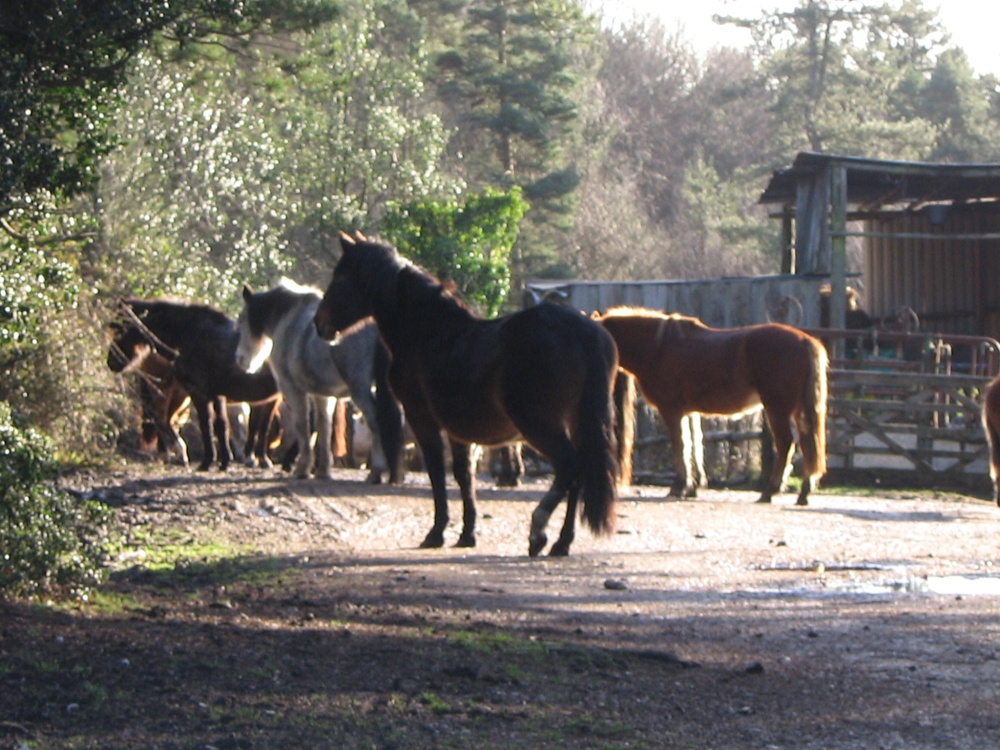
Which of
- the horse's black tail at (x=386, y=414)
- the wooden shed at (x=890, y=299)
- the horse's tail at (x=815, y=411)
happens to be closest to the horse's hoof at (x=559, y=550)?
the horse's black tail at (x=386, y=414)

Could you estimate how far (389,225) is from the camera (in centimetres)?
3112

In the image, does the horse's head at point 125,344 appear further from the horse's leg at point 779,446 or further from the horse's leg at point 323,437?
the horse's leg at point 779,446

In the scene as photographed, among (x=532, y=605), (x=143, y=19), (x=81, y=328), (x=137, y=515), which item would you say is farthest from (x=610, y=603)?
(x=81, y=328)

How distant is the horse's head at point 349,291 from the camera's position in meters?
10.6

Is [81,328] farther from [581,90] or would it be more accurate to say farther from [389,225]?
[581,90]

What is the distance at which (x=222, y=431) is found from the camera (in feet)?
54.7

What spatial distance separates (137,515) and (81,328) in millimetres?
3205

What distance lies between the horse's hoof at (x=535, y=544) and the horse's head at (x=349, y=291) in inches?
83.8

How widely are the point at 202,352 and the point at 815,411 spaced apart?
7.11 meters

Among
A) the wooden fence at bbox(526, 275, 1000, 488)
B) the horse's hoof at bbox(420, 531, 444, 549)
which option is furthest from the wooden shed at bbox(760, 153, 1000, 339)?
the horse's hoof at bbox(420, 531, 444, 549)

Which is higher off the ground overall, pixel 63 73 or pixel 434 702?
pixel 63 73

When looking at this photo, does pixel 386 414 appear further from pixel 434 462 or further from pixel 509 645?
pixel 509 645

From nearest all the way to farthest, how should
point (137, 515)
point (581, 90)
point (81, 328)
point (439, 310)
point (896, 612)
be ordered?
point (896, 612) → point (439, 310) → point (137, 515) → point (81, 328) → point (581, 90)

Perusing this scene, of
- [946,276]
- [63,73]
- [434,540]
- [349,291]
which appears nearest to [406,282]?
[349,291]
